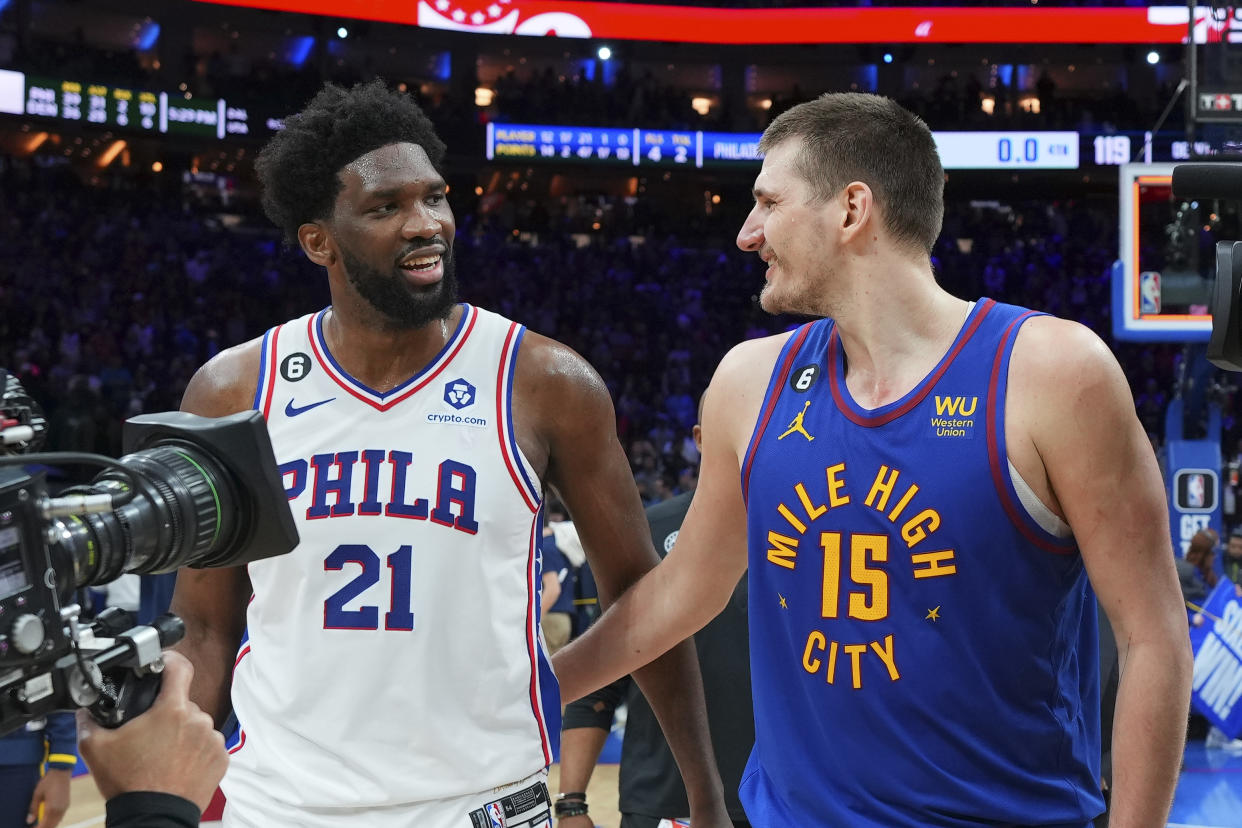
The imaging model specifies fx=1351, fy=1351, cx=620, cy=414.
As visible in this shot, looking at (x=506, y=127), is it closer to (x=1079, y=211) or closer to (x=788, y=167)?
(x=1079, y=211)

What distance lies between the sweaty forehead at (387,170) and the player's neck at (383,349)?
28cm

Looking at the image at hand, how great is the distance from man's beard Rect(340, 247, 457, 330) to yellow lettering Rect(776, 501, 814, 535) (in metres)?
0.93

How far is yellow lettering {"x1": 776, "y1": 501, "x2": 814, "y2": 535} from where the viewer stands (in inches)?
85.6

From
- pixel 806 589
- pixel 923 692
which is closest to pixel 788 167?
pixel 806 589

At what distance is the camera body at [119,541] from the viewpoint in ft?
4.17

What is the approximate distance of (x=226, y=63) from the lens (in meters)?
23.5

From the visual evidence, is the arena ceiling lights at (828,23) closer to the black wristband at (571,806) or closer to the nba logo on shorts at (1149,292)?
the nba logo on shorts at (1149,292)

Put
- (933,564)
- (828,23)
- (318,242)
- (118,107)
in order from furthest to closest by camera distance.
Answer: (828,23)
(118,107)
(318,242)
(933,564)

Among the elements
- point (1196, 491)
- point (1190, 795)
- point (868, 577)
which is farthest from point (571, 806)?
point (1196, 491)

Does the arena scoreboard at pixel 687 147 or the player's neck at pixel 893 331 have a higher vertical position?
the arena scoreboard at pixel 687 147

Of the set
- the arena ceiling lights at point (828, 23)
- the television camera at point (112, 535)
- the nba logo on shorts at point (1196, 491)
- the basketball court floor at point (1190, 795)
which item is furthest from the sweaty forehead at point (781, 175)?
the arena ceiling lights at point (828, 23)

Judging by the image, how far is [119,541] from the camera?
1409 mm

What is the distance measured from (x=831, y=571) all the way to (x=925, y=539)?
0.16m

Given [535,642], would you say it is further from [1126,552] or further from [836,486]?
[1126,552]
